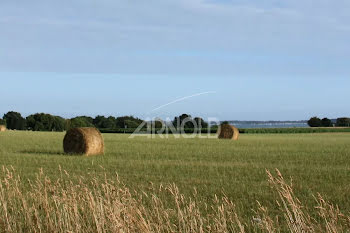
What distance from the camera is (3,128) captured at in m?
47.9

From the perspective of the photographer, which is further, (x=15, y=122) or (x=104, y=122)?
(x=104, y=122)

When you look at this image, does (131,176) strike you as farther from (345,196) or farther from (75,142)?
(75,142)

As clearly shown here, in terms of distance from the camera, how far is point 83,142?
20359 millimetres

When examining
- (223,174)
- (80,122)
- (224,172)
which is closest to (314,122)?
(80,122)

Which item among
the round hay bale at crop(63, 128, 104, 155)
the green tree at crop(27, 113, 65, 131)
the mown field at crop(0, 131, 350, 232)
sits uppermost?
the green tree at crop(27, 113, 65, 131)

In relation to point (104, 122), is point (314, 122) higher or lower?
higher

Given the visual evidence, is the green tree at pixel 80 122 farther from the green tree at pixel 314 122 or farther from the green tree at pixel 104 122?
the green tree at pixel 314 122

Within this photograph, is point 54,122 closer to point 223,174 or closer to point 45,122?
point 45,122

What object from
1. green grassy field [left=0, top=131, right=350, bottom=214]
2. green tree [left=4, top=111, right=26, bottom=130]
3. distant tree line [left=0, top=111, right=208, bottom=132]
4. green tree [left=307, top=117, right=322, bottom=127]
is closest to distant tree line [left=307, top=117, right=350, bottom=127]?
green tree [left=307, top=117, right=322, bottom=127]

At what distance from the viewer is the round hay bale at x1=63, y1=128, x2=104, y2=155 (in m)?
20.3

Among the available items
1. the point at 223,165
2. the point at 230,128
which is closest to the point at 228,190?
the point at 223,165

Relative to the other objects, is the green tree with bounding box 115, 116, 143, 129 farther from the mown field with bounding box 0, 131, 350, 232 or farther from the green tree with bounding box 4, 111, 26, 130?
the mown field with bounding box 0, 131, 350, 232

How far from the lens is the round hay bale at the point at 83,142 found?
20.3 metres

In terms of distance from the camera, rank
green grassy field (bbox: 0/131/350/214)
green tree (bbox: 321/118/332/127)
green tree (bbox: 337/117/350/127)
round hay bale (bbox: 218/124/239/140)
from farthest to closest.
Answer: green tree (bbox: 321/118/332/127) → green tree (bbox: 337/117/350/127) → round hay bale (bbox: 218/124/239/140) → green grassy field (bbox: 0/131/350/214)
